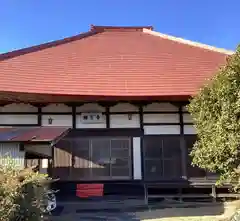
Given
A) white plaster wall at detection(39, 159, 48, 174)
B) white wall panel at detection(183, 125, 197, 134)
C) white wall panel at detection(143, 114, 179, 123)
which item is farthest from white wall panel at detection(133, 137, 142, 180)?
Answer: white plaster wall at detection(39, 159, 48, 174)

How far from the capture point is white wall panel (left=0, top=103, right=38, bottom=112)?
10.9 meters

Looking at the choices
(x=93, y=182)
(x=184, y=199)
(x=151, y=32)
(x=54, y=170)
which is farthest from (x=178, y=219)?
(x=151, y=32)

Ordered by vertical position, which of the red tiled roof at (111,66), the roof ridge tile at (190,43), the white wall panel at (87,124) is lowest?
the white wall panel at (87,124)

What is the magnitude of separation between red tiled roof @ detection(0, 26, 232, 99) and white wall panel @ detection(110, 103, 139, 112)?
2.03ft

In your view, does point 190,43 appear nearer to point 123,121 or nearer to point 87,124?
point 123,121

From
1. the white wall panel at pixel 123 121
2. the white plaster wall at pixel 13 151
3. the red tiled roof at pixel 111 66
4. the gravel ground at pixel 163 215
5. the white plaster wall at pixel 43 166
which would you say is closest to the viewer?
the gravel ground at pixel 163 215

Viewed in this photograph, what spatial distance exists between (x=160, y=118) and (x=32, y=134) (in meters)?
3.99

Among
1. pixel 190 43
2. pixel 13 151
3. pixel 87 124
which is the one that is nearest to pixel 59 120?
pixel 87 124

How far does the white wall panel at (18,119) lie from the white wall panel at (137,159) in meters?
3.12

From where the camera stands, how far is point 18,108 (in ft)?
35.9

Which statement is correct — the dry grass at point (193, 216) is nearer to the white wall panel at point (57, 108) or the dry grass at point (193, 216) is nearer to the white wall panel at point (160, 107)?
the white wall panel at point (160, 107)

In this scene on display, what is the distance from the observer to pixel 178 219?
27.1 feet

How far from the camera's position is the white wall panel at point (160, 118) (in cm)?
1114

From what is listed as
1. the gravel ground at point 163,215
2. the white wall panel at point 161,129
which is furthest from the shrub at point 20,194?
the white wall panel at point 161,129
